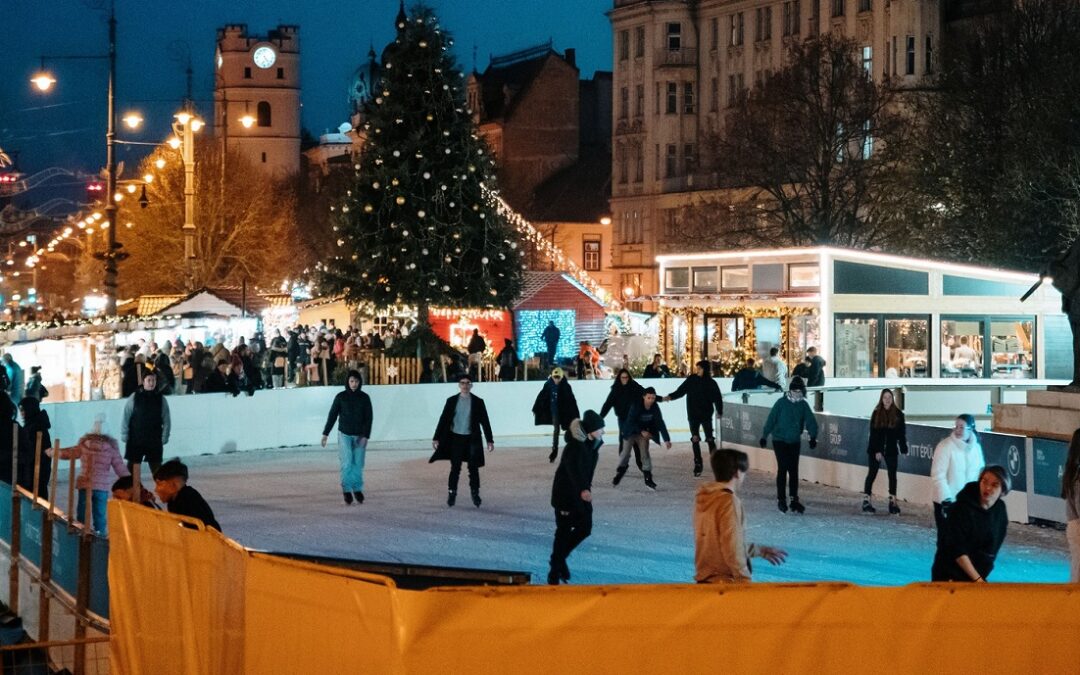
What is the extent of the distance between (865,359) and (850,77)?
54.8 feet

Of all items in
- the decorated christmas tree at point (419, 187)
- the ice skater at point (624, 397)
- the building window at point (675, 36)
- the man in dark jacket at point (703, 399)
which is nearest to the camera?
the ice skater at point (624, 397)

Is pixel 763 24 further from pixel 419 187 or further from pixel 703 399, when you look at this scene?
pixel 703 399

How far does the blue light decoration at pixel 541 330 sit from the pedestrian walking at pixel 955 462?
3277cm

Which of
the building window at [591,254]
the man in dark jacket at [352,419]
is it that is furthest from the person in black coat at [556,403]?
the building window at [591,254]

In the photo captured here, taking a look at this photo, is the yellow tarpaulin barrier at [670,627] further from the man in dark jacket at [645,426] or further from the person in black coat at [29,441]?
the man in dark jacket at [645,426]

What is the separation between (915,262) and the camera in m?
34.5

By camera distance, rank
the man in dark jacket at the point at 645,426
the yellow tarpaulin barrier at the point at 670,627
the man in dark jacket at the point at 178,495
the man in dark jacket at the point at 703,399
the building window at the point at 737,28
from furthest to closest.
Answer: the building window at the point at 737,28
the man in dark jacket at the point at 703,399
the man in dark jacket at the point at 645,426
the man in dark jacket at the point at 178,495
the yellow tarpaulin barrier at the point at 670,627

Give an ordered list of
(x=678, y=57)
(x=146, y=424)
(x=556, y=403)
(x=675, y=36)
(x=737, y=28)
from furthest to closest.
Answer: (x=675, y=36), (x=678, y=57), (x=737, y=28), (x=556, y=403), (x=146, y=424)

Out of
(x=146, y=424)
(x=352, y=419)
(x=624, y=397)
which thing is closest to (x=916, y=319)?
(x=624, y=397)

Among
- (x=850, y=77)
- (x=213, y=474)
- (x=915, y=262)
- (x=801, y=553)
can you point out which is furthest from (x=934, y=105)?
(x=801, y=553)

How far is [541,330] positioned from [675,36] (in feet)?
109

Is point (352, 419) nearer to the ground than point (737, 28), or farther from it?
nearer to the ground

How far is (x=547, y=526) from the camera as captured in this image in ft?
54.5

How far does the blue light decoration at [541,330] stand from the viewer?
4700cm
